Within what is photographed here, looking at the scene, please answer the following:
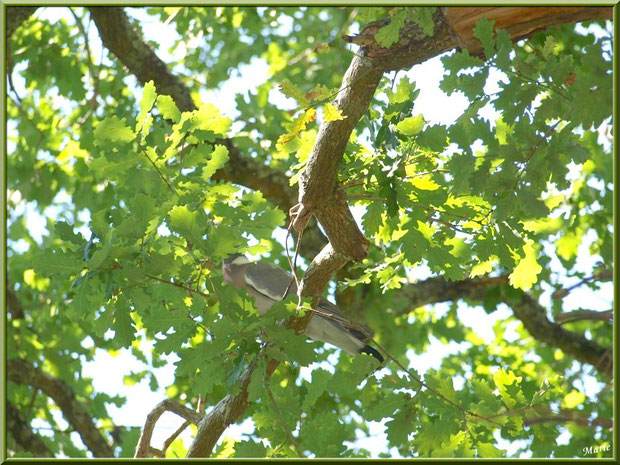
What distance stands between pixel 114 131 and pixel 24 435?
3566mm

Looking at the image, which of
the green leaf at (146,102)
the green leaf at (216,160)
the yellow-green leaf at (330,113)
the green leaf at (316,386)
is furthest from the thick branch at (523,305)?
the yellow-green leaf at (330,113)

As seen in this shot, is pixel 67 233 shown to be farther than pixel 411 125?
Yes

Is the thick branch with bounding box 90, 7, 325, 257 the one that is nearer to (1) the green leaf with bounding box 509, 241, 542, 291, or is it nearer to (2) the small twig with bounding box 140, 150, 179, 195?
(2) the small twig with bounding box 140, 150, 179, 195

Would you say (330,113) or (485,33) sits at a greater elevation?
(485,33)

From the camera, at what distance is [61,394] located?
20.7 ft

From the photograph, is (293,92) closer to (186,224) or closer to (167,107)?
(186,224)

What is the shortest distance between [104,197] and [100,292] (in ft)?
11.8

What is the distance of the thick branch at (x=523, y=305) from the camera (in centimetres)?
632

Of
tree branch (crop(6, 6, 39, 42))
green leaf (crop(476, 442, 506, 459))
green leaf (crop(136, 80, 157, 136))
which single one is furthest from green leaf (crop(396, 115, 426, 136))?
tree branch (crop(6, 6, 39, 42))

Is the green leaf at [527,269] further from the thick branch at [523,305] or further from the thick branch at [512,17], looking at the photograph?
the thick branch at [523,305]

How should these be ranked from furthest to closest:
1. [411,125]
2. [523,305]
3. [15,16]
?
1. [523,305]
2. [15,16]
3. [411,125]

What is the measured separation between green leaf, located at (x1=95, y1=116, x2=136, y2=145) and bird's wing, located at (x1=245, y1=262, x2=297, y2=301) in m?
1.92

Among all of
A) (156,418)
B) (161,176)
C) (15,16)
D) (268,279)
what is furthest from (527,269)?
(15,16)

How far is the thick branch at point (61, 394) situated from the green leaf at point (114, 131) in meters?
3.40
